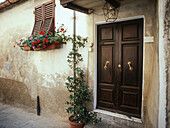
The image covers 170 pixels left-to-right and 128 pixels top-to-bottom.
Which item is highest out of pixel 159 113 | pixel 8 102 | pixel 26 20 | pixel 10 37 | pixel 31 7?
pixel 31 7

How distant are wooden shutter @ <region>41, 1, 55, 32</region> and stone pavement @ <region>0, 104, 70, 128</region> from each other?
9.46 feet

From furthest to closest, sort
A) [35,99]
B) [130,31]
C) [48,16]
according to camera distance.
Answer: [35,99] → [48,16] → [130,31]

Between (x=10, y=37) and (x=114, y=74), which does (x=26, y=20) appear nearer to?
(x=10, y=37)

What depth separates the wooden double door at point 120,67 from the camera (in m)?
3.39

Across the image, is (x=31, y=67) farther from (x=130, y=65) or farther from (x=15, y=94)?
(x=130, y=65)

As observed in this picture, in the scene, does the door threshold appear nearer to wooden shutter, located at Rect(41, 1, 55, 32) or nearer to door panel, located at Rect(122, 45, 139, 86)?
door panel, located at Rect(122, 45, 139, 86)

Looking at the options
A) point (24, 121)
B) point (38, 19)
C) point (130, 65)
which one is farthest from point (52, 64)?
point (130, 65)

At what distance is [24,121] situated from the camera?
15.5 ft

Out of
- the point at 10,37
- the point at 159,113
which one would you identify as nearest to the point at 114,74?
the point at 159,113

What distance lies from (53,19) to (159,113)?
3.99 meters

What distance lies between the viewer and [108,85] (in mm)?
3812

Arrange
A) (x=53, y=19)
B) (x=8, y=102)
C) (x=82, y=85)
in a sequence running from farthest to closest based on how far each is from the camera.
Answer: (x=8, y=102) < (x=53, y=19) < (x=82, y=85)

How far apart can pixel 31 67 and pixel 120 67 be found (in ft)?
11.3

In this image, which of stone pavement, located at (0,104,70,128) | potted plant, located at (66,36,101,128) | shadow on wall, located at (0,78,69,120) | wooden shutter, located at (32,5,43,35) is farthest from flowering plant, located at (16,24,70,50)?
stone pavement, located at (0,104,70,128)
